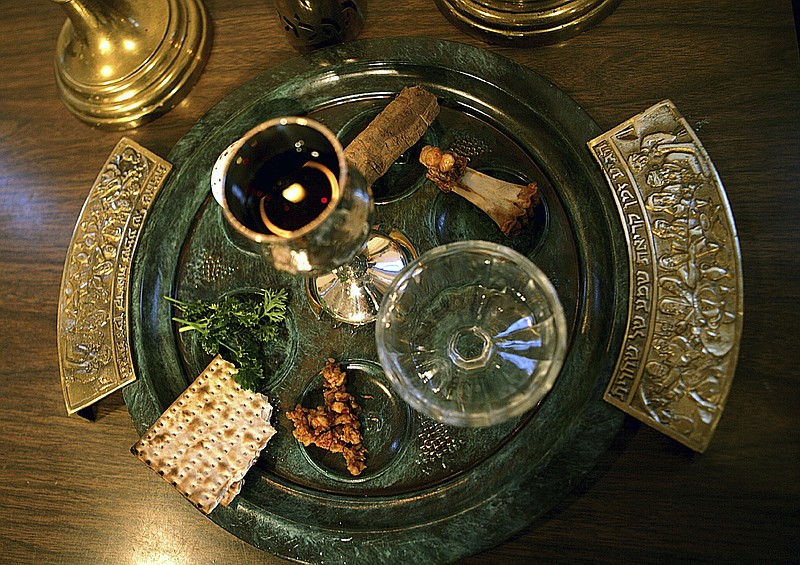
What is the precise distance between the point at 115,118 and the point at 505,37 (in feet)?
1.90

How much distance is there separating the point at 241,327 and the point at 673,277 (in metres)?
0.54

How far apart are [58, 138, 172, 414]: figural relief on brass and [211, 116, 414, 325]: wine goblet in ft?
0.89

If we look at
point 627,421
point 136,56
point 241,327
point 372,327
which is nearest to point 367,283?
point 372,327

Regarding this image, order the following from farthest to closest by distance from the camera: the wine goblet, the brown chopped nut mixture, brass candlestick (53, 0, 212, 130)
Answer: brass candlestick (53, 0, 212, 130)
the brown chopped nut mixture
the wine goblet

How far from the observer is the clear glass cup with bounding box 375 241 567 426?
2.23 feet

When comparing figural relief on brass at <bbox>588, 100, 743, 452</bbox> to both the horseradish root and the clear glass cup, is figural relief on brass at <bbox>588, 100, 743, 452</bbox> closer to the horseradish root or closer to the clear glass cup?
the clear glass cup

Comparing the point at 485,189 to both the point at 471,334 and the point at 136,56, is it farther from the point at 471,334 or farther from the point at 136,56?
the point at 136,56

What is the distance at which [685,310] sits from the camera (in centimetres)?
72

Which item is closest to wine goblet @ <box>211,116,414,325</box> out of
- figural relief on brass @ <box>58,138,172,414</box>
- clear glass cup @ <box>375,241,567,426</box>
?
clear glass cup @ <box>375,241,567,426</box>

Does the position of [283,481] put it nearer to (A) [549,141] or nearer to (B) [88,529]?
(B) [88,529]

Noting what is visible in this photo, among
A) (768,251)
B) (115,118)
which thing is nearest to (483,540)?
(768,251)

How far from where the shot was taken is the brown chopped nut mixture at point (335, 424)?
0.75 meters

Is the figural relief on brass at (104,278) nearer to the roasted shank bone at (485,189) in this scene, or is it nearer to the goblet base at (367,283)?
the goblet base at (367,283)

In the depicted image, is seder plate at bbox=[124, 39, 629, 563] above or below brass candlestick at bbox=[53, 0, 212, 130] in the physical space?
below
